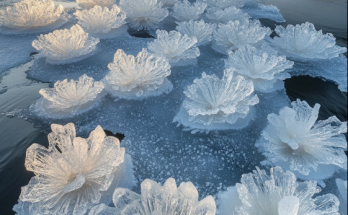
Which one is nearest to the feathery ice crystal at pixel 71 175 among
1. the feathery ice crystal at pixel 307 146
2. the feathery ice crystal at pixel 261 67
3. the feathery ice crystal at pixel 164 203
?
the feathery ice crystal at pixel 164 203

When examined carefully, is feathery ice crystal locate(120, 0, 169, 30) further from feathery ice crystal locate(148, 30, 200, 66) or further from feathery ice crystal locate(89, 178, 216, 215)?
feathery ice crystal locate(89, 178, 216, 215)

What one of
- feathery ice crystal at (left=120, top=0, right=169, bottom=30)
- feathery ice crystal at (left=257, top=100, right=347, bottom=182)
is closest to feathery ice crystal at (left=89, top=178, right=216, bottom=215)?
feathery ice crystal at (left=257, top=100, right=347, bottom=182)

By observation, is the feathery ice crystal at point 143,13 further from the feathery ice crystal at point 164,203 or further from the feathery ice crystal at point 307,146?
the feathery ice crystal at point 164,203

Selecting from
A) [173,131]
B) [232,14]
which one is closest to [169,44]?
[173,131]

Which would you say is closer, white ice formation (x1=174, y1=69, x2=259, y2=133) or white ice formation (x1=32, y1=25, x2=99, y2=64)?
white ice formation (x1=174, y1=69, x2=259, y2=133)

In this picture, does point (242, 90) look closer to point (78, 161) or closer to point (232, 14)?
point (78, 161)

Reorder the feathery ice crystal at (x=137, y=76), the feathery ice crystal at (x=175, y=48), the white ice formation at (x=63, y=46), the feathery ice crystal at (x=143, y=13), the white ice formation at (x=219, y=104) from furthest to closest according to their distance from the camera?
the feathery ice crystal at (x=143, y=13)
the white ice formation at (x=63, y=46)
the feathery ice crystal at (x=175, y=48)
the feathery ice crystal at (x=137, y=76)
the white ice formation at (x=219, y=104)
